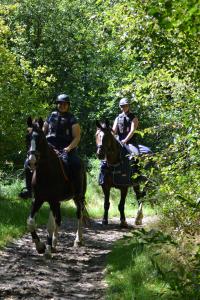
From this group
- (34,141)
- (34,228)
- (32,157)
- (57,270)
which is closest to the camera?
(57,270)

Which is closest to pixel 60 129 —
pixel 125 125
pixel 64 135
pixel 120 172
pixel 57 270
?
pixel 64 135

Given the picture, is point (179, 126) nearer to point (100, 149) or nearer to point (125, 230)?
point (100, 149)

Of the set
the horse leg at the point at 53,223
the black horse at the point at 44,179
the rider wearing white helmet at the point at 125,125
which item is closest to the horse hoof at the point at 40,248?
the black horse at the point at 44,179

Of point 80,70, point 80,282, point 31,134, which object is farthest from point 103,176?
point 80,70

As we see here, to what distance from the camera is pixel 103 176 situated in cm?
1206

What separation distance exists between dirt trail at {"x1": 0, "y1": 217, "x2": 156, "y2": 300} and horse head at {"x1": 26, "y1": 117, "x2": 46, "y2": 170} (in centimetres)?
152

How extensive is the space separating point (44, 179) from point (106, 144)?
3.17 metres

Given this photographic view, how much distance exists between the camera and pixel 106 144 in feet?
36.5

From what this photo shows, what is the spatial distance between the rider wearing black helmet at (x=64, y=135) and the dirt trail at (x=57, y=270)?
1.15 metres

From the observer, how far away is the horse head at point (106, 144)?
36.0 ft

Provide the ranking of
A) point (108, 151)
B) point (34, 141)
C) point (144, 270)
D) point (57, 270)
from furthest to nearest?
point (108, 151), point (34, 141), point (57, 270), point (144, 270)

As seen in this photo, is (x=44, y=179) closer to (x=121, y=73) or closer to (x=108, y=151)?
(x=108, y=151)

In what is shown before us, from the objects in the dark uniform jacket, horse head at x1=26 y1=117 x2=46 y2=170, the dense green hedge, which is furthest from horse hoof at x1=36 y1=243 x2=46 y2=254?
the dense green hedge

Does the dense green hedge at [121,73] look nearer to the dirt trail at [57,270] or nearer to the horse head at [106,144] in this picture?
the horse head at [106,144]
